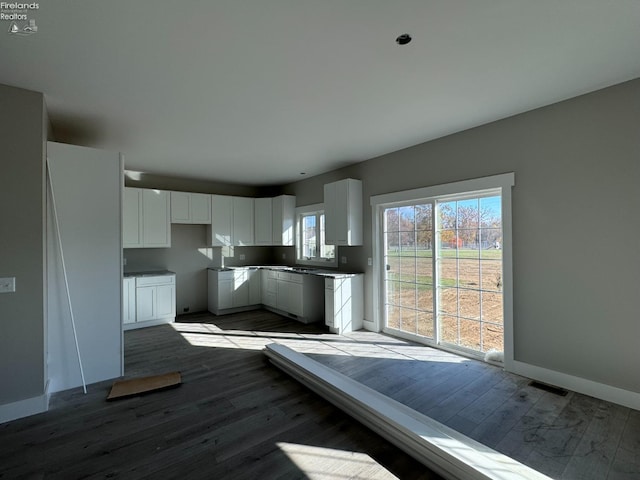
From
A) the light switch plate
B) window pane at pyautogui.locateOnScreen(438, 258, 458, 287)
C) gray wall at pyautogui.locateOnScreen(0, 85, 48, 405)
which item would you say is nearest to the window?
window pane at pyautogui.locateOnScreen(438, 258, 458, 287)

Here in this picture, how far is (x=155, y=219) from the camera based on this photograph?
561 centimetres

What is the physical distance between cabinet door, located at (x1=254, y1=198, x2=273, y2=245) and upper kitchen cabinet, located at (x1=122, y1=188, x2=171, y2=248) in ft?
5.90

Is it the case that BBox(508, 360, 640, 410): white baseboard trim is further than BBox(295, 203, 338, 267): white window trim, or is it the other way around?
BBox(295, 203, 338, 267): white window trim

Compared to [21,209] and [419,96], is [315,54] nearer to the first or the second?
[419,96]

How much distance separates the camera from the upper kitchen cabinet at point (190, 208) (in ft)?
19.2

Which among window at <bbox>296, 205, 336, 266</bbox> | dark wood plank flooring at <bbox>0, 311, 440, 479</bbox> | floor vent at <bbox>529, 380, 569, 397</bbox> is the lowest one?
dark wood plank flooring at <bbox>0, 311, 440, 479</bbox>

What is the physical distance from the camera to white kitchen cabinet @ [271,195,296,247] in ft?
21.4

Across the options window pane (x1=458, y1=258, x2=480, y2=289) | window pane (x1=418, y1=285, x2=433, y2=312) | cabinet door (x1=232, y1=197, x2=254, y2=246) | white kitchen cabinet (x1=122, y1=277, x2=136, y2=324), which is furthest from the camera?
cabinet door (x1=232, y1=197, x2=254, y2=246)

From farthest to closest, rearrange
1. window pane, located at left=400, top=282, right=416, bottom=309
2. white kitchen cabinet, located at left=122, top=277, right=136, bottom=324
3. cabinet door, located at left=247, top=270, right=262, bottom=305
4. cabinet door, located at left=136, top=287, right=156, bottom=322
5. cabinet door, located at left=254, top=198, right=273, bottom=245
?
cabinet door, located at left=254, top=198, right=273, bottom=245 → cabinet door, located at left=247, top=270, right=262, bottom=305 → cabinet door, located at left=136, top=287, right=156, bottom=322 → white kitchen cabinet, located at left=122, top=277, right=136, bottom=324 → window pane, located at left=400, top=282, right=416, bottom=309

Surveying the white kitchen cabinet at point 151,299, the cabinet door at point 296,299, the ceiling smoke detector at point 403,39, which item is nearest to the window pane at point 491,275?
the ceiling smoke detector at point 403,39

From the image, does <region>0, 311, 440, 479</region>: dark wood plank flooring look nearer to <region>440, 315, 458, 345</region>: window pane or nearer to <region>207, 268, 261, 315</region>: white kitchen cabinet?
<region>440, 315, 458, 345</region>: window pane

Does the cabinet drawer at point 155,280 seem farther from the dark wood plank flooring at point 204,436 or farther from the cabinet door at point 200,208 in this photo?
the dark wood plank flooring at point 204,436

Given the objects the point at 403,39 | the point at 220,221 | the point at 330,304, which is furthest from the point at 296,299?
the point at 403,39

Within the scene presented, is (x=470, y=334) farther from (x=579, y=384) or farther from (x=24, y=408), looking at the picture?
(x=24, y=408)
